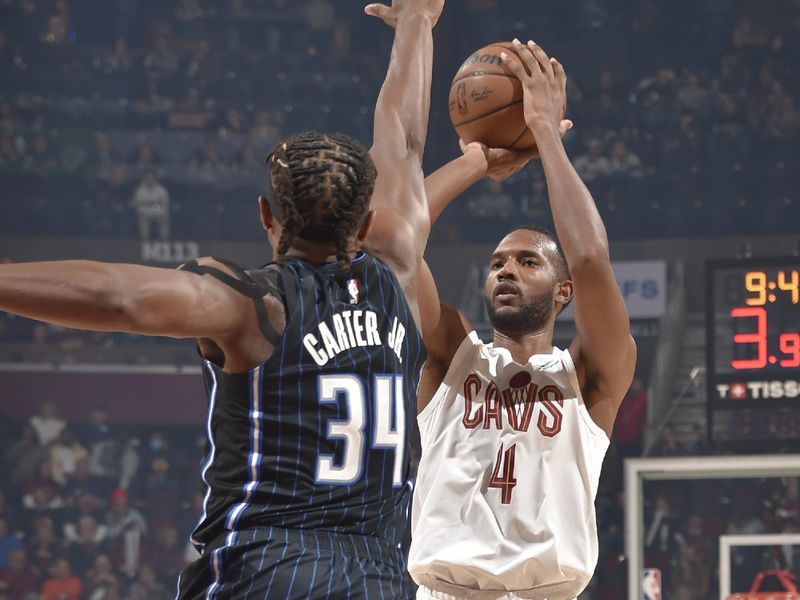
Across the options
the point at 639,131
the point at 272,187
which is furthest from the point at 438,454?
the point at 639,131

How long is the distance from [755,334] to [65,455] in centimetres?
685

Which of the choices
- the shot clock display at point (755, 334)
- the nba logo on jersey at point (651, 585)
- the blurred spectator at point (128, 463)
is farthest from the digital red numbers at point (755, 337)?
the blurred spectator at point (128, 463)

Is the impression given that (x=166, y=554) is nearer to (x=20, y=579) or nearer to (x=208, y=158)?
(x=20, y=579)

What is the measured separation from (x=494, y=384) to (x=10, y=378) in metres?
8.87

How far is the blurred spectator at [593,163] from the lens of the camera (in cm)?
1251

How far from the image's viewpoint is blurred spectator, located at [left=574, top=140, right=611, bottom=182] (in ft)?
41.0

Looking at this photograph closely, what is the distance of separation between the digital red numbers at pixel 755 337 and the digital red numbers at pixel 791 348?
0.11 meters

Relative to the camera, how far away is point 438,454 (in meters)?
3.42

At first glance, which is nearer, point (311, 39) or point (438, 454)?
point (438, 454)

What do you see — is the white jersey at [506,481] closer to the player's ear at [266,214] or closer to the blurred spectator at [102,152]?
the player's ear at [266,214]

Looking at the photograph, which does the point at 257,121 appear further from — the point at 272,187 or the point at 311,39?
the point at 272,187

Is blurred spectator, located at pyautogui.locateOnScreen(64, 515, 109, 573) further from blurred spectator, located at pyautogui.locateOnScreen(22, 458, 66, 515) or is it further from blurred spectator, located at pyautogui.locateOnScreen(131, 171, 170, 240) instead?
blurred spectator, located at pyautogui.locateOnScreen(131, 171, 170, 240)

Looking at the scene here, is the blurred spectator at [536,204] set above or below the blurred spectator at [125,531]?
above

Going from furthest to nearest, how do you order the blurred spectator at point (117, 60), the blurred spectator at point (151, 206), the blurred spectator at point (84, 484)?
the blurred spectator at point (117, 60) < the blurred spectator at point (151, 206) < the blurred spectator at point (84, 484)
